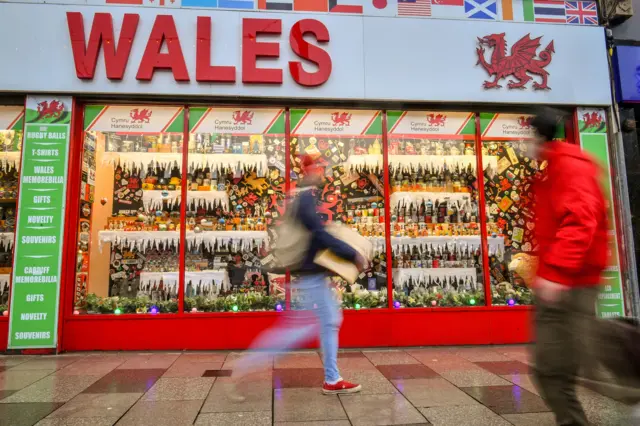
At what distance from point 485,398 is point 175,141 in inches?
204

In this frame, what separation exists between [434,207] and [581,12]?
380 cm

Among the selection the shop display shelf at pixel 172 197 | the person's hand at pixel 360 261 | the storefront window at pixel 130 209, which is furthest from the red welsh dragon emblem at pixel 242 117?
the person's hand at pixel 360 261

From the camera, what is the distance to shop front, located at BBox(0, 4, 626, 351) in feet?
18.9

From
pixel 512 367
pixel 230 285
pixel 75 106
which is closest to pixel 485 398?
pixel 512 367

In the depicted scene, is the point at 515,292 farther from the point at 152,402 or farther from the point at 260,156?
the point at 152,402

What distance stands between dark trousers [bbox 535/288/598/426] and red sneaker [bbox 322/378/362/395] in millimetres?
1816

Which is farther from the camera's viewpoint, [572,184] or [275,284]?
[275,284]

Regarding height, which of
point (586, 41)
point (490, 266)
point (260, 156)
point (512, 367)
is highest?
point (586, 41)

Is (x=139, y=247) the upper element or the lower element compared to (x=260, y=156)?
lower

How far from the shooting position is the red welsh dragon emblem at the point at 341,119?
6.48m

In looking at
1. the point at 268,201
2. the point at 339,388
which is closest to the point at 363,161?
the point at 268,201

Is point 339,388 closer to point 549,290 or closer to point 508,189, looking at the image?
point 549,290

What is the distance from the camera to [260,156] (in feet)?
21.4

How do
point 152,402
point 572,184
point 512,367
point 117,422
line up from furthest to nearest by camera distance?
point 512,367 < point 152,402 < point 117,422 < point 572,184
